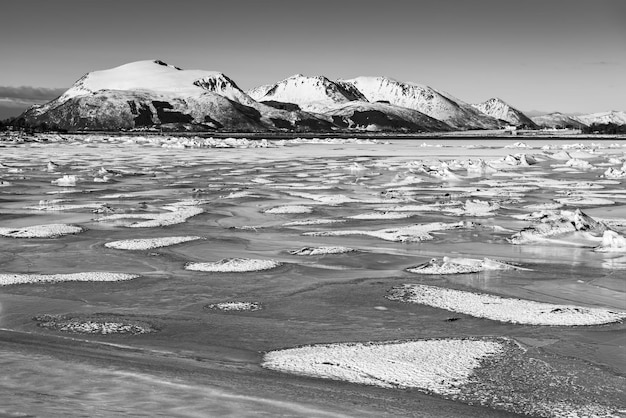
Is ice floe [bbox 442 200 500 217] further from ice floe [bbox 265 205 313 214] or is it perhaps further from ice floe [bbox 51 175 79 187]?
ice floe [bbox 51 175 79 187]

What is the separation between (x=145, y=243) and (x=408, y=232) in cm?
546

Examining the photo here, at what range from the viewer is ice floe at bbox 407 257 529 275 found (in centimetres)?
Result: 1112

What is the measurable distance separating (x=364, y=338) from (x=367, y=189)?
60.2 ft

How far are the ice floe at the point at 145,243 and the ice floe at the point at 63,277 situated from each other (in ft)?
7.98

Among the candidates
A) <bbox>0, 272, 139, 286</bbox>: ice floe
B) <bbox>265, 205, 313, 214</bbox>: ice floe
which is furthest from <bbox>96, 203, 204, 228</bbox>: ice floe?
<bbox>0, 272, 139, 286</bbox>: ice floe

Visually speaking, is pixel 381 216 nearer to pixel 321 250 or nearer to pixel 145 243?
pixel 321 250

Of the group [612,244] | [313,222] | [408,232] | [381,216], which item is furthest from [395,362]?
[381,216]

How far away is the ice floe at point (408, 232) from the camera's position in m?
14.4

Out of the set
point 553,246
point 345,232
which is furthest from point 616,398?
point 345,232

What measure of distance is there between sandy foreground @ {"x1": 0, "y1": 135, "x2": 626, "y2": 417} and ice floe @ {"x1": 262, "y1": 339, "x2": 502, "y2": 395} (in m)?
0.03

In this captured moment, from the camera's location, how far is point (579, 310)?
8.66m

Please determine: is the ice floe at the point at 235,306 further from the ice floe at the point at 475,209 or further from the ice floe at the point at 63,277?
the ice floe at the point at 475,209

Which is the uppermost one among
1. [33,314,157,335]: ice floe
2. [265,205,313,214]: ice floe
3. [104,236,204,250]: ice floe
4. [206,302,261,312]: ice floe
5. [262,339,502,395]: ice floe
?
[265,205,313,214]: ice floe

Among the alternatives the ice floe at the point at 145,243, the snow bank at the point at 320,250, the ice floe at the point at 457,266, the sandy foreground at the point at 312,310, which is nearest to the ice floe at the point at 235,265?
the sandy foreground at the point at 312,310
